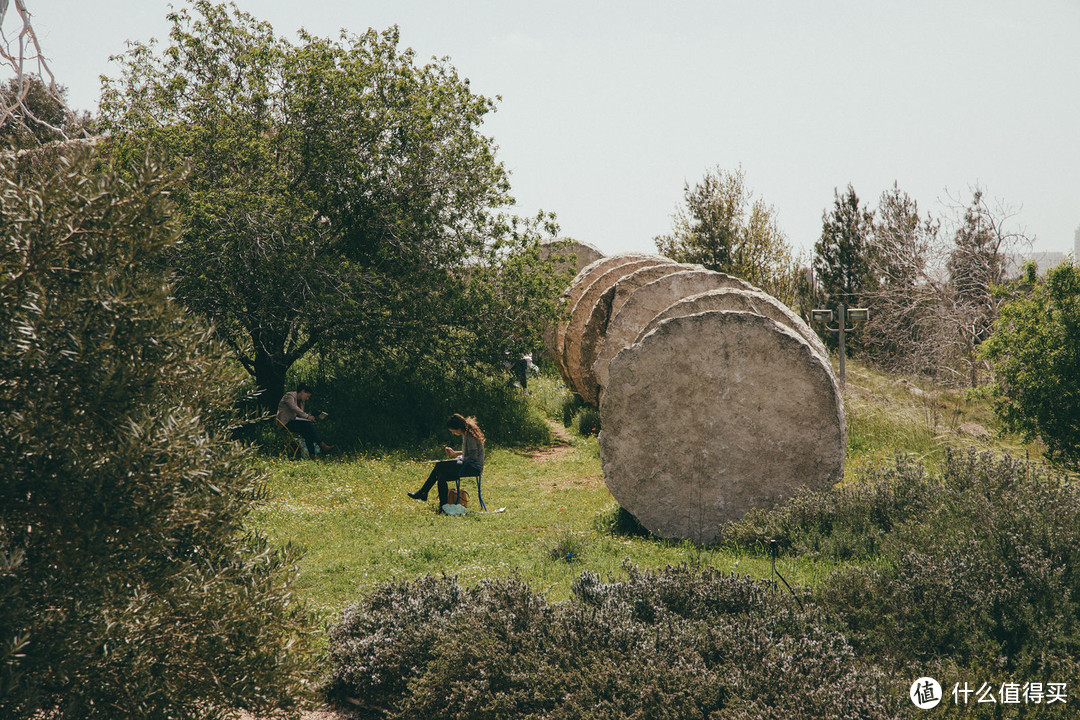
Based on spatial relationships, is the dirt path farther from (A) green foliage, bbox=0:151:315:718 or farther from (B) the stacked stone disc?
(A) green foliage, bbox=0:151:315:718

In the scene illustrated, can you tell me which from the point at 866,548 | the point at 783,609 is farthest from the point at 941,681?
the point at 866,548

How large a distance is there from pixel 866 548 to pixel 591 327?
923 centimetres

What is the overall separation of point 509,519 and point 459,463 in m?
1.15

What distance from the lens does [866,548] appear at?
727 cm

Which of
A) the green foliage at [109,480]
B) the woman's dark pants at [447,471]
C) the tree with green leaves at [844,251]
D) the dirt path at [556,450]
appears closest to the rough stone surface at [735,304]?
the woman's dark pants at [447,471]

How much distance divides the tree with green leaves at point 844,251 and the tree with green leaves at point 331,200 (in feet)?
45.4

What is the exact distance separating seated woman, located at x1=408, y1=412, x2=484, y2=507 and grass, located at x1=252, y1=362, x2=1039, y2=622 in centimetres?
28

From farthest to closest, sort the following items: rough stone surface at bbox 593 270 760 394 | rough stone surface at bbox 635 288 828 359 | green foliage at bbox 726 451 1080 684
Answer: rough stone surface at bbox 593 270 760 394 < rough stone surface at bbox 635 288 828 359 < green foliage at bbox 726 451 1080 684

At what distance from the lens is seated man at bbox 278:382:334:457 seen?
13227mm

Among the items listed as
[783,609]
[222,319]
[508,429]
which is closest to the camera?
[783,609]

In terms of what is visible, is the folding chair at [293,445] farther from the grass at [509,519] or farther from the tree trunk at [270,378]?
the tree trunk at [270,378]

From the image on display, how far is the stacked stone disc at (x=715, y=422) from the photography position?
880cm

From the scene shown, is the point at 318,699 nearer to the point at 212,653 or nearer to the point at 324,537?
the point at 212,653

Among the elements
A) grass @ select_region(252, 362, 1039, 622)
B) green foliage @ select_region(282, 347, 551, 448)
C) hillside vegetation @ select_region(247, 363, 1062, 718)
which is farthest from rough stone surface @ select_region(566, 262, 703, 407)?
hillside vegetation @ select_region(247, 363, 1062, 718)
